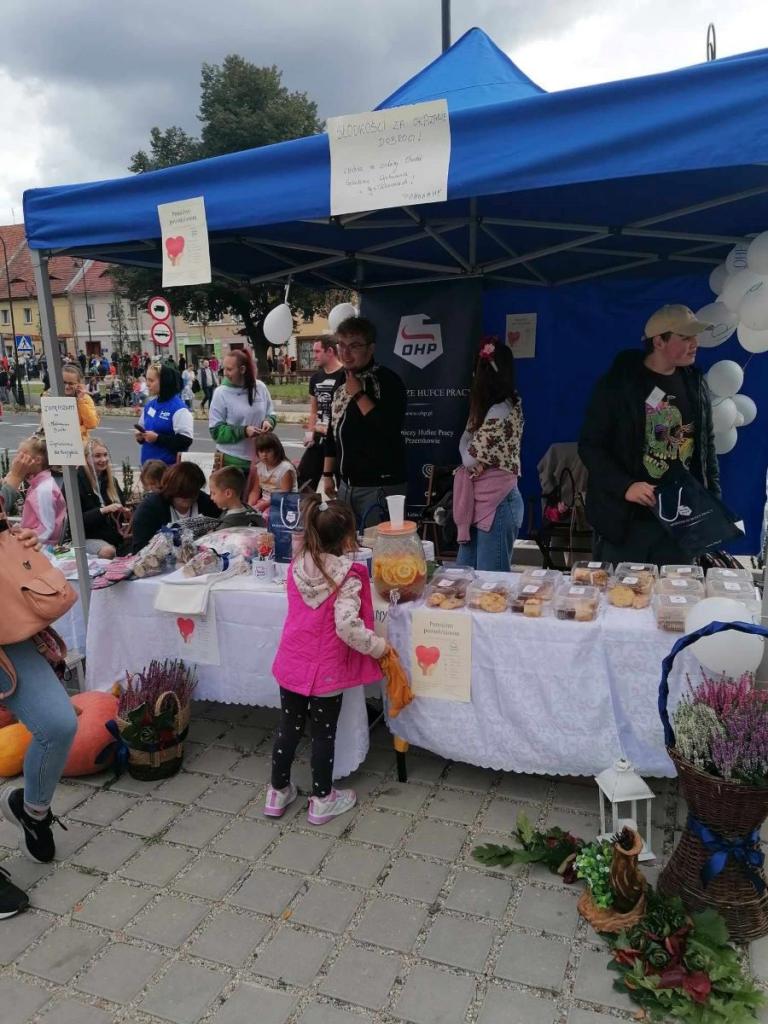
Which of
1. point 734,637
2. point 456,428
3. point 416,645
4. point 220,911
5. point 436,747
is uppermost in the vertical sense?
point 456,428

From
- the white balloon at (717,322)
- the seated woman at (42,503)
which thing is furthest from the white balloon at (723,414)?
the seated woman at (42,503)

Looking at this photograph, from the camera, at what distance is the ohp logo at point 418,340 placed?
5.30 metres

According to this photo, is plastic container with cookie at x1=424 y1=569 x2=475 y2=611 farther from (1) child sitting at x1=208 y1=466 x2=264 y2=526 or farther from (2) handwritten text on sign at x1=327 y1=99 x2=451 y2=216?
(2) handwritten text on sign at x1=327 y1=99 x2=451 y2=216

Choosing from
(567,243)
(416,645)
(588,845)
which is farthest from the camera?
(567,243)

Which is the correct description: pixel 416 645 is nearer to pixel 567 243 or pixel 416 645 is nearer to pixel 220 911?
pixel 220 911

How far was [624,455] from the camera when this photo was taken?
124 inches

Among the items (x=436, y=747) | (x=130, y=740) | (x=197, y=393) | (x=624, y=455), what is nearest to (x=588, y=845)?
(x=436, y=747)

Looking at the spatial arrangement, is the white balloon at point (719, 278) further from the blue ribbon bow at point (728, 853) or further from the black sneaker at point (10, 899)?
the black sneaker at point (10, 899)

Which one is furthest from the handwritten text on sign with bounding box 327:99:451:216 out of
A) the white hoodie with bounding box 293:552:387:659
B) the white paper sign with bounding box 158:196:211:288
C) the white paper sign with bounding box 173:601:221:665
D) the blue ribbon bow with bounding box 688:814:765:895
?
the blue ribbon bow with bounding box 688:814:765:895

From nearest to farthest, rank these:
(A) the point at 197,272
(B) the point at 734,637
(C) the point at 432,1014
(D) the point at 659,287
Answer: (C) the point at 432,1014 → (B) the point at 734,637 → (A) the point at 197,272 → (D) the point at 659,287

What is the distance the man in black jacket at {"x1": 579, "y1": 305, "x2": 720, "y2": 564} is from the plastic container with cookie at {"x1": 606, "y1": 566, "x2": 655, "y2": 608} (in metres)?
0.42

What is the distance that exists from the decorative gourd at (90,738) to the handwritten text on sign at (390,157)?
7.34 ft

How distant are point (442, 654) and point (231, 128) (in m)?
30.4

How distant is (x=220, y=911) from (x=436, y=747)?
0.96 meters
